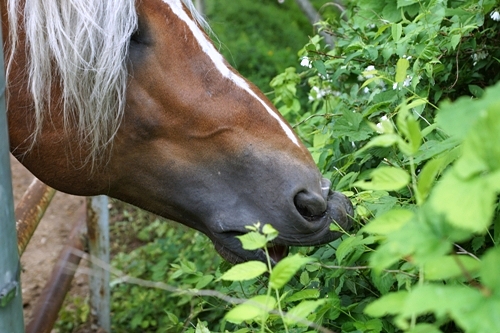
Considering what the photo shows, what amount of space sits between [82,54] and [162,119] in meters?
0.28

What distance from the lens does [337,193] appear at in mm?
1785

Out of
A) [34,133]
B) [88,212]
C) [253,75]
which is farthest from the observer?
[253,75]

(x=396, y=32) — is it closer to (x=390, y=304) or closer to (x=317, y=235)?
(x=317, y=235)

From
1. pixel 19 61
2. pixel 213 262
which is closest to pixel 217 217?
pixel 19 61

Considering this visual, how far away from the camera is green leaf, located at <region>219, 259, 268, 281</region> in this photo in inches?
44.8

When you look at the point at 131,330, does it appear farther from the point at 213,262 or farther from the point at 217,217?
the point at 217,217

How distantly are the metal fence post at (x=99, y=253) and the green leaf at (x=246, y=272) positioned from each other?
8.35ft

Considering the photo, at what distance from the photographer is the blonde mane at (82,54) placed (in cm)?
175

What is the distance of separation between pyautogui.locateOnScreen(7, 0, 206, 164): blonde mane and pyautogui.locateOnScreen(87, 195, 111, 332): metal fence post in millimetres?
1834

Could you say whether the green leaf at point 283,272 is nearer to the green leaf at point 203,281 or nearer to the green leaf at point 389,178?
the green leaf at point 389,178

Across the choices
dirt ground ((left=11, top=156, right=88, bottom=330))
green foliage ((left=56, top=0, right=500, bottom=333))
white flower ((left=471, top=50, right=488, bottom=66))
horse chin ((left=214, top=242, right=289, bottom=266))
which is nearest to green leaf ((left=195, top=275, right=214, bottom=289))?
green foliage ((left=56, top=0, right=500, bottom=333))

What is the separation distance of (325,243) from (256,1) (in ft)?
24.1

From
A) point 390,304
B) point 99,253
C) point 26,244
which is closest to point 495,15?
point 390,304

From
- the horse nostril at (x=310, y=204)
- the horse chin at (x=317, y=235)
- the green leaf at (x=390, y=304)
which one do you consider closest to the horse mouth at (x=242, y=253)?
the horse chin at (x=317, y=235)
